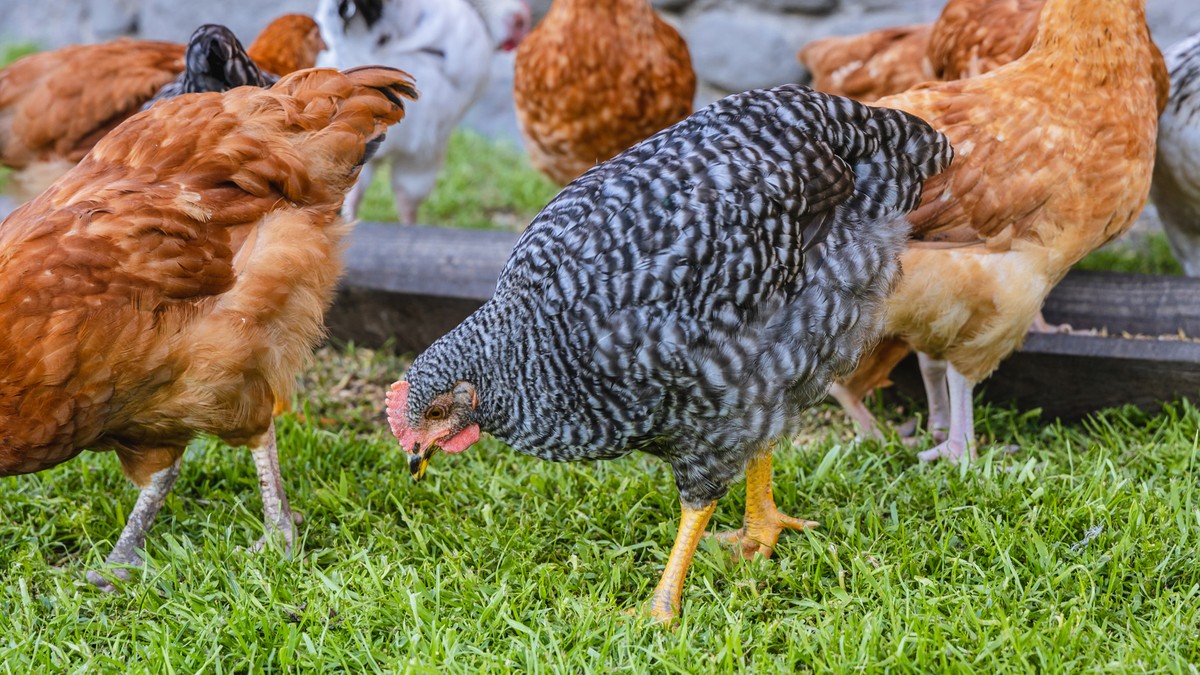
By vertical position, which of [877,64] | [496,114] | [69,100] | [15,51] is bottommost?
[496,114]

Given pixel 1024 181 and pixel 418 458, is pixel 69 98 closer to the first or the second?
pixel 418 458

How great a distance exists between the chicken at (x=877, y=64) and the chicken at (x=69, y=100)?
8.89 ft

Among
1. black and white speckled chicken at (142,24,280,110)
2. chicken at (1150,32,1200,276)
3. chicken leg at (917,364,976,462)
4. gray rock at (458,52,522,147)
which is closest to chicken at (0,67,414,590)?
black and white speckled chicken at (142,24,280,110)

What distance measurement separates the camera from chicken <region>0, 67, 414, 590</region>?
99.0 inches

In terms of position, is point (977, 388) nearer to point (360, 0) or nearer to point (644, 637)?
point (644, 637)

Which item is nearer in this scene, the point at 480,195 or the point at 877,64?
the point at 877,64

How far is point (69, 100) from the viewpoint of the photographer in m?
4.13

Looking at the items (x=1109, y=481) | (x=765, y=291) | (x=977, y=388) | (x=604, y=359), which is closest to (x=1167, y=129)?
Answer: (x=977, y=388)

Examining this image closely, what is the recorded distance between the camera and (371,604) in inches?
102

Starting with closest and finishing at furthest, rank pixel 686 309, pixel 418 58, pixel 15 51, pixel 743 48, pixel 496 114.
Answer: pixel 686 309, pixel 418 58, pixel 743 48, pixel 496 114, pixel 15 51

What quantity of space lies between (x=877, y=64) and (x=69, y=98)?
3241 millimetres

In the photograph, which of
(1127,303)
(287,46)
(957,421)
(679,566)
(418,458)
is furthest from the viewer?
(287,46)

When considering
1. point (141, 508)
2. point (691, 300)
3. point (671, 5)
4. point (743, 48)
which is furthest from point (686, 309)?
point (671, 5)

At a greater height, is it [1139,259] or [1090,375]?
[1090,375]
